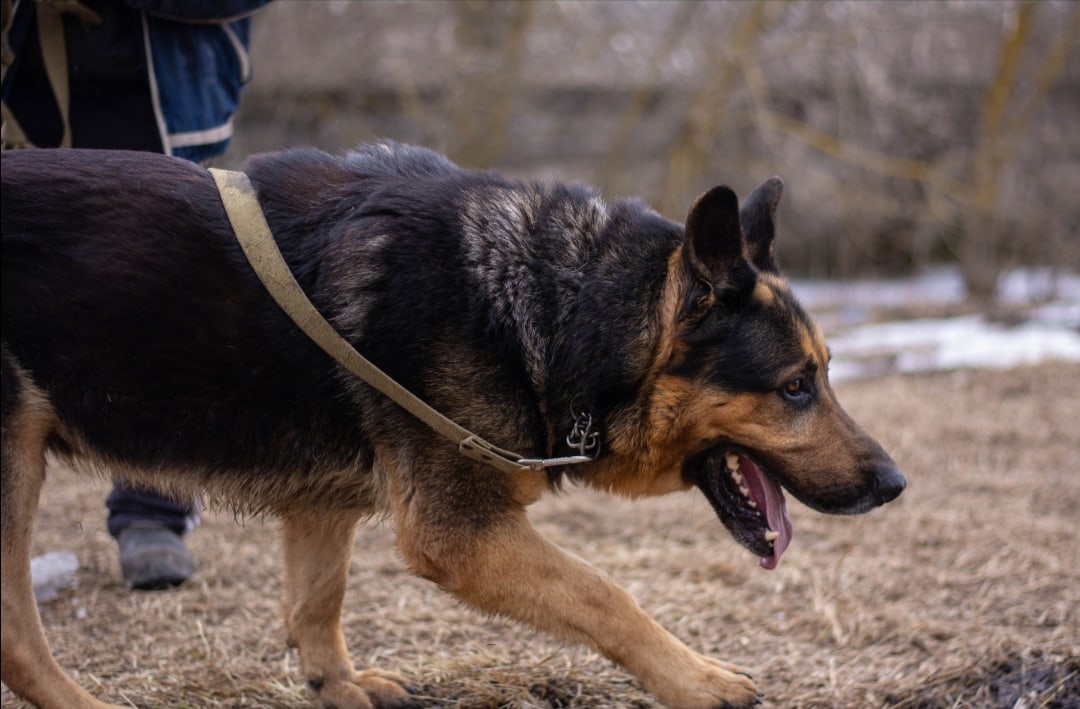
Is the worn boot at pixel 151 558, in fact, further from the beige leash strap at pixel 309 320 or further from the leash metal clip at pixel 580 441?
the leash metal clip at pixel 580 441

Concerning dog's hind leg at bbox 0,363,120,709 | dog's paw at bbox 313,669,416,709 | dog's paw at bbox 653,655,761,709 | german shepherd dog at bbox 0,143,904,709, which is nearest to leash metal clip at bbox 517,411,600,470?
german shepherd dog at bbox 0,143,904,709

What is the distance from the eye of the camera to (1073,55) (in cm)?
1289

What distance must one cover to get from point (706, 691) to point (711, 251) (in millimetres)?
1253

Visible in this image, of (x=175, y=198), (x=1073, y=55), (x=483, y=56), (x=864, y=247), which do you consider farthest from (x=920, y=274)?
(x=175, y=198)

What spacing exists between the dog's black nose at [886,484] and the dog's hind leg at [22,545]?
Answer: 241cm

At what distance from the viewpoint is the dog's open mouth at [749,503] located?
327cm

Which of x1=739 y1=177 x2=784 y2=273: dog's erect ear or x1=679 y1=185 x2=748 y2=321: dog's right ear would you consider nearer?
x1=679 y1=185 x2=748 y2=321: dog's right ear

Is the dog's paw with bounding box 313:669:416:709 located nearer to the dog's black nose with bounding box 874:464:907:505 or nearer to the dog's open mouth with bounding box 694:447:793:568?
the dog's open mouth with bounding box 694:447:793:568

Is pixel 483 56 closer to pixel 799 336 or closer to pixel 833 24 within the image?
pixel 833 24

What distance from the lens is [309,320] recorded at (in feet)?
9.41

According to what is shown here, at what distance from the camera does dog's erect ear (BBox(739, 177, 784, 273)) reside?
11.0ft

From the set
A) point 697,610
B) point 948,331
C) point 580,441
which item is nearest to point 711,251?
point 580,441

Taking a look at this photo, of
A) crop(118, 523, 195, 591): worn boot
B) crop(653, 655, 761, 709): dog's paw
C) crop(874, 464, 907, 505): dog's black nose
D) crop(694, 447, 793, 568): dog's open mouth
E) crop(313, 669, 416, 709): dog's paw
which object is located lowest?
crop(118, 523, 195, 591): worn boot

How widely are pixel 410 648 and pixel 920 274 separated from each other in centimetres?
1410
